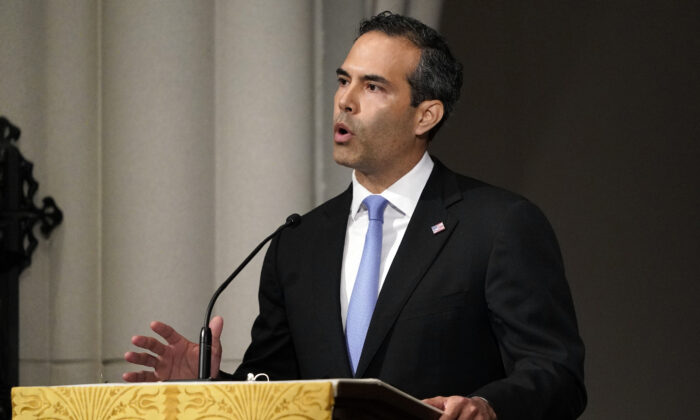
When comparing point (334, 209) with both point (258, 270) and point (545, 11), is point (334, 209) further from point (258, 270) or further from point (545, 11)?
point (545, 11)

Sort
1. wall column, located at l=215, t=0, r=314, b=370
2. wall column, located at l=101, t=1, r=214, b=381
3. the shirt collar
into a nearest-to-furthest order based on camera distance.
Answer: the shirt collar < wall column, located at l=101, t=1, r=214, b=381 < wall column, located at l=215, t=0, r=314, b=370

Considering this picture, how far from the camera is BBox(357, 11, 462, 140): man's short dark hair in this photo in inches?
116

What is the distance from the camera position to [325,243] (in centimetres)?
279

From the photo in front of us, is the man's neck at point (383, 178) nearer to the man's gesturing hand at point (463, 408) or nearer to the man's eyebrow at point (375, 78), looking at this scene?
the man's eyebrow at point (375, 78)

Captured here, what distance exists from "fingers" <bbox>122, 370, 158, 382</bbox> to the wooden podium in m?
0.34

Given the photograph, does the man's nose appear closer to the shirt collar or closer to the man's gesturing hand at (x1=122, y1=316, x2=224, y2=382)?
the shirt collar

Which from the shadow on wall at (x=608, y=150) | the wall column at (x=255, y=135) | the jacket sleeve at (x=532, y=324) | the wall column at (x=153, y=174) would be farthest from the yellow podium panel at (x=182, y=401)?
the shadow on wall at (x=608, y=150)

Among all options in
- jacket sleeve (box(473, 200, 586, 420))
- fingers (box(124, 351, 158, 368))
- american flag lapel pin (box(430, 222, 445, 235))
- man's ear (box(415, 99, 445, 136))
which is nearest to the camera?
jacket sleeve (box(473, 200, 586, 420))

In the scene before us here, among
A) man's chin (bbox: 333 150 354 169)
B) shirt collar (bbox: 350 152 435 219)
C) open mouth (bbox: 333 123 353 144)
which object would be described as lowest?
shirt collar (bbox: 350 152 435 219)

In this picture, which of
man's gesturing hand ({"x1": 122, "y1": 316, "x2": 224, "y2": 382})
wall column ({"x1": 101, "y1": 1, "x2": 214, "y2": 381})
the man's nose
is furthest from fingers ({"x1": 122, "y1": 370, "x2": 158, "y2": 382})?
wall column ({"x1": 101, "y1": 1, "x2": 214, "y2": 381})

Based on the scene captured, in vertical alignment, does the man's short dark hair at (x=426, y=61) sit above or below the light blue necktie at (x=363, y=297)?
above

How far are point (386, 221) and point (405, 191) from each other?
0.34 ft

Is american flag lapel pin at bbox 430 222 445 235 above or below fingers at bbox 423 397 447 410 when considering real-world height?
above

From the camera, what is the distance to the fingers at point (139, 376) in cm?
223
